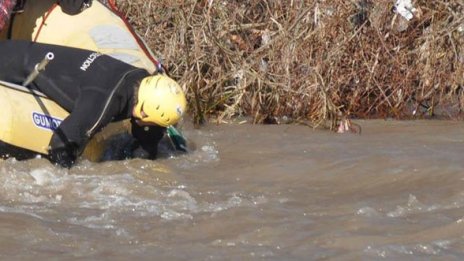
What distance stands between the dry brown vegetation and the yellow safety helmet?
1996 mm

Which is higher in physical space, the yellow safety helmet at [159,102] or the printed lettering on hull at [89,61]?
the printed lettering on hull at [89,61]

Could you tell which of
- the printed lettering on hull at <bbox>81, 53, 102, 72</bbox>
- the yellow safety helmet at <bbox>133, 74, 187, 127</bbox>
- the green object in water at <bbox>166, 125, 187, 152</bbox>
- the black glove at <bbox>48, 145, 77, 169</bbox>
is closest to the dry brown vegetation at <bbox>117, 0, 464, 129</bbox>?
the green object in water at <bbox>166, 125, 187, 152</bbox>

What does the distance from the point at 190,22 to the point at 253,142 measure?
1.72 metres

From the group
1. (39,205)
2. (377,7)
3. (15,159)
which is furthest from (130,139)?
(377,7)

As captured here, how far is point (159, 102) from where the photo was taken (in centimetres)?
738

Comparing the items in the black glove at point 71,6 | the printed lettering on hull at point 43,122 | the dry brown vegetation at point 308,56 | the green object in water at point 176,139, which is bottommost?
the green object in water at point 176,139

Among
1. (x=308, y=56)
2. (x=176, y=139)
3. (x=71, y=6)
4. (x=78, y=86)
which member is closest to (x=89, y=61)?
(x=78, y=86)

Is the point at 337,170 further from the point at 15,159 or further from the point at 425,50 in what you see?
the point at 425,50

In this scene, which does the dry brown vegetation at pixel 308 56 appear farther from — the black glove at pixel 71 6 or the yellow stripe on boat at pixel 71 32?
the black glove at pixel 71 6

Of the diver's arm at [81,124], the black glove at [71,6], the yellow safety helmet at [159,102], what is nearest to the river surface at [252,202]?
the diver's arm at [81,124]

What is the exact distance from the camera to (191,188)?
7.34 meters

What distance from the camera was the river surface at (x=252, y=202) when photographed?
19.6 feet

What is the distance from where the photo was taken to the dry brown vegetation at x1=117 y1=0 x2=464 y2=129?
31.8 feet

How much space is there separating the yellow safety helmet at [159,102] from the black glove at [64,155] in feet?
1.49
